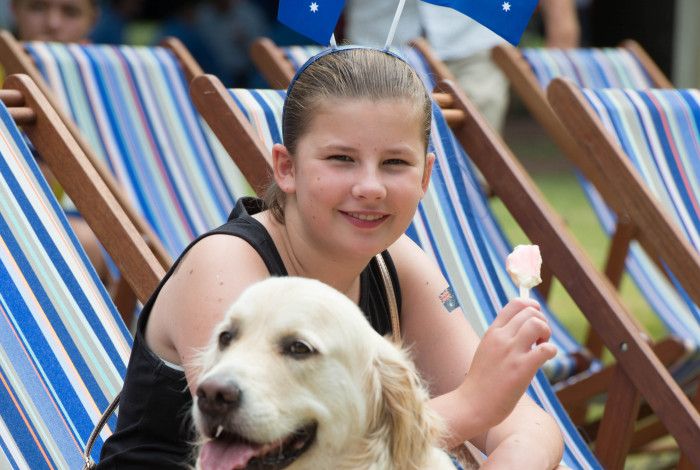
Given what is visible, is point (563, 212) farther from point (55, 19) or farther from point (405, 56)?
point (55, 19)

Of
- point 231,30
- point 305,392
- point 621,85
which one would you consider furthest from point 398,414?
point 231,30

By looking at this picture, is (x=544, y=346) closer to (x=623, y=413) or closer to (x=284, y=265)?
(x=284, y=265)

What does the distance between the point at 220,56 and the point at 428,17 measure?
20.4 ft

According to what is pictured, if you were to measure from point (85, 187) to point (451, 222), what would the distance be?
1.11 m

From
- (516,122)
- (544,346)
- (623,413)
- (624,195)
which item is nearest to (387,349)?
(544,346)

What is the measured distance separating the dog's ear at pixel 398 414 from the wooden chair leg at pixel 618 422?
130cm

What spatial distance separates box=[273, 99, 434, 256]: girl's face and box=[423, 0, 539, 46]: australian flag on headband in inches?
13.1

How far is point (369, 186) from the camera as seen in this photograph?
209cm

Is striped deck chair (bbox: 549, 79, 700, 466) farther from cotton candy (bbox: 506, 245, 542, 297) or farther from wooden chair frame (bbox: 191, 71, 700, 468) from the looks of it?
cotton candy (bbox: 506, 245, 542, 297)

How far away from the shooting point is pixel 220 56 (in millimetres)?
11273

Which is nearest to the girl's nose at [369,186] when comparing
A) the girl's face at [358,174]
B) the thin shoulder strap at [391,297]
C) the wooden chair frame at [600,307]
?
the girl's face at [358,174]

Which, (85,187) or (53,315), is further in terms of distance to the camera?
(85,187)

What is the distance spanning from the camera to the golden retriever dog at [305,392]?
5.42 ft

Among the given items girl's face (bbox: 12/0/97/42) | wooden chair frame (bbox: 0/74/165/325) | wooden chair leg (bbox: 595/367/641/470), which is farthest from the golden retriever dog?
girl's face (bbox: 12/0/97/42)
